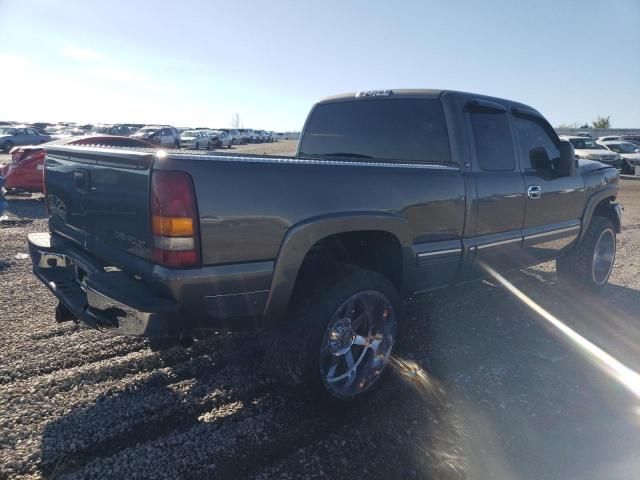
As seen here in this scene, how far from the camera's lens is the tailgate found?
7.68ft

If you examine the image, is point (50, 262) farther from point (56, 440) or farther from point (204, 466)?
point (204, 466)

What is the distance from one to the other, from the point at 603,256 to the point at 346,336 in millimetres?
4257

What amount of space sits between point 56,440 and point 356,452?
157 centimetres

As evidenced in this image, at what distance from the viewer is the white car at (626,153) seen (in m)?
23.9

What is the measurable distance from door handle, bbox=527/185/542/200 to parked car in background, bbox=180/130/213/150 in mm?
35422

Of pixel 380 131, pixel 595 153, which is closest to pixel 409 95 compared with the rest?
pixel 380 131

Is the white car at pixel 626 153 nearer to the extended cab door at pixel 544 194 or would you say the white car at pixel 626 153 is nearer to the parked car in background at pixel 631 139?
the parked car in background at pixel 631 139

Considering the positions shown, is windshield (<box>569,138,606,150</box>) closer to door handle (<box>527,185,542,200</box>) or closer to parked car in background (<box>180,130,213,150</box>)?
door handle (<box>527,185,542,200</box>)

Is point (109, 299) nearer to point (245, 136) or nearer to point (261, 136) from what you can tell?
point (245, 136)

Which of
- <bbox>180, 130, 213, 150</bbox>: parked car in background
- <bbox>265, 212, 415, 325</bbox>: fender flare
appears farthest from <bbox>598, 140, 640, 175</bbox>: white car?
<bbox>180, 130, 213, 150</bbox>: parked car in background

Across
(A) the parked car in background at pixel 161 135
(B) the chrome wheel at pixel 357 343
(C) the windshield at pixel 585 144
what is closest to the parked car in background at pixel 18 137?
(A) the parked car in background at pixel 161 135

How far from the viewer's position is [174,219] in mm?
2213

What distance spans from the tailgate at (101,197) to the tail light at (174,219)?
0.24 ft

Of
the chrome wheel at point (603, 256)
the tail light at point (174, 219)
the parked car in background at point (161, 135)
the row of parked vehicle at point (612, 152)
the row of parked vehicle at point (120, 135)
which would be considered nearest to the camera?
the tail light at point (174, 219)
